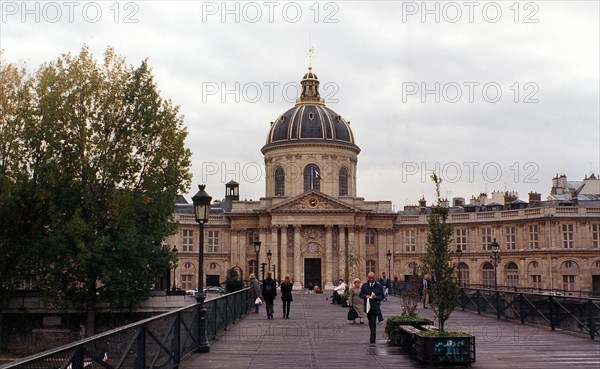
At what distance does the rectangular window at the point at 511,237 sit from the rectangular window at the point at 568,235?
227 inches

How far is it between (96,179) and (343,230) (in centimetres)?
4197

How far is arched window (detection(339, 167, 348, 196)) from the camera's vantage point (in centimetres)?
8969

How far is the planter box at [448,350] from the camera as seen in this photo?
15539 millimetres

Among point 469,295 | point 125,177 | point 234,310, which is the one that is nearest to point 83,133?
point 125,177

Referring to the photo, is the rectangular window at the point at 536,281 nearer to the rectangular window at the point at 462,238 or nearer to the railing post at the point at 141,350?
the rectangular window at the point at 462,238

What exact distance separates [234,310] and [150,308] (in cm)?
2215

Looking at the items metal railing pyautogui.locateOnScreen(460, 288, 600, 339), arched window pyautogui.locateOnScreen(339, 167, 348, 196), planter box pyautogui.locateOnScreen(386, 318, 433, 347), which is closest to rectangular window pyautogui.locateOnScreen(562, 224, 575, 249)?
arched window pyautogui.locateOnScreen(339, 167, 348, 196)

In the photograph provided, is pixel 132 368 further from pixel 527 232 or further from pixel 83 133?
pixel 527 232

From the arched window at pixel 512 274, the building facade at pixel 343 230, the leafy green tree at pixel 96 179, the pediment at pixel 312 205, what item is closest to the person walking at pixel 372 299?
the leafy green tree at pixel 96 179

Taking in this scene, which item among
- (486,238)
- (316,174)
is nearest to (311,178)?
(316,174)

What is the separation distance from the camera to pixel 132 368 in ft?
40.9

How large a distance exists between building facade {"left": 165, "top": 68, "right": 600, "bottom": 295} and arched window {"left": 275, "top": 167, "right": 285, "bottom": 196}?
18cm

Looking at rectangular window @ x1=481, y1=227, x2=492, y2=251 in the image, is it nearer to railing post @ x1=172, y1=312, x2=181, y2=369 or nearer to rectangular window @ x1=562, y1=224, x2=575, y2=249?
rectangular window @ x1=562, y1=224, x2=575, y2=249

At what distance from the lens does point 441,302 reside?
17062mm
